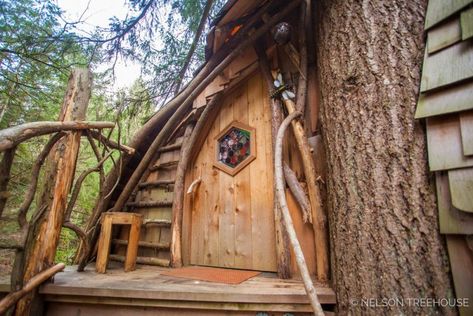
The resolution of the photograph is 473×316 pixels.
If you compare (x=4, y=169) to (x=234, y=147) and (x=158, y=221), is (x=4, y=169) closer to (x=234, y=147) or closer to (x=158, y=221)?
(x=158, y=221)

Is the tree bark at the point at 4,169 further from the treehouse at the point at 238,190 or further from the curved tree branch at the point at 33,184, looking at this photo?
the treehouse at the point at 238,190

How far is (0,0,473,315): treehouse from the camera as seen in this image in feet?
2.83

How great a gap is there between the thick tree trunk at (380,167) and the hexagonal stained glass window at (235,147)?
33.4 inches

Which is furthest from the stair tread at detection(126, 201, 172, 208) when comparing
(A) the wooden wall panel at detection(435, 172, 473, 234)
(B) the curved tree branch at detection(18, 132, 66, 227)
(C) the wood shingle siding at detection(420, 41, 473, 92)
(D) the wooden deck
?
(C) the wood shingle siding at detection(420, 41, 473, 92)

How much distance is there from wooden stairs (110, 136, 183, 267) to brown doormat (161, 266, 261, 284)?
0.34 metres

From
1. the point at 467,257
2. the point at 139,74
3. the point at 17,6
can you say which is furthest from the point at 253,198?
the point at 17,6

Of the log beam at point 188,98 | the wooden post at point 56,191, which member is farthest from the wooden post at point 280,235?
the wooden post at point 56,191

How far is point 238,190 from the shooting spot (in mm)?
1925

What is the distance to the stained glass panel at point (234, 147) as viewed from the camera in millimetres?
1991

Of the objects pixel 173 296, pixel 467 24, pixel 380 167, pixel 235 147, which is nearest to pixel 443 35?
pixel 467 24

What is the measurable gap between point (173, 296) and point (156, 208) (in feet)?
4.32

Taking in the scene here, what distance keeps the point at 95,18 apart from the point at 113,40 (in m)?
0.26

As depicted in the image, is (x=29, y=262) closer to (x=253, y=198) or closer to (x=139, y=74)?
(x=253, y=198)

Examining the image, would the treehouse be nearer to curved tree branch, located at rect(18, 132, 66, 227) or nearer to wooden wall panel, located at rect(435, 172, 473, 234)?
wooden wall panel, located at rect(435, 172, 473, 234)
